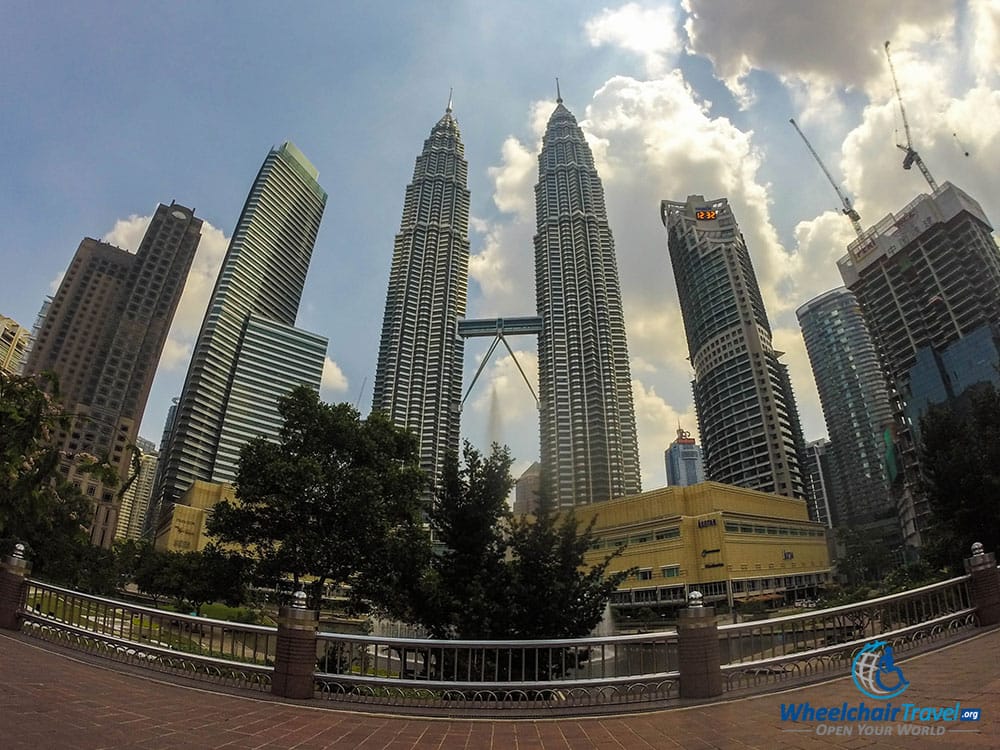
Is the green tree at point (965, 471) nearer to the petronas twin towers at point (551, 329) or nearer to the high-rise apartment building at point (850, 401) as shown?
the petronas twin towers at point (551, 329)

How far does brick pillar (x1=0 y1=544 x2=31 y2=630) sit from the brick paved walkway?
4.22 m

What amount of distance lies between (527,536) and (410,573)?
5605mm

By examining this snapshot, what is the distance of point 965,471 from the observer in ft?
58.2

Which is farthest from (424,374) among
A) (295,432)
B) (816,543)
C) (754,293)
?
(295,432)

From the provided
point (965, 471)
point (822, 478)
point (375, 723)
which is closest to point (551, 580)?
point (375, 723)

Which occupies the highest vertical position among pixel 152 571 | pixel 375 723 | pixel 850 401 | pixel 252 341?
pixel 252 341

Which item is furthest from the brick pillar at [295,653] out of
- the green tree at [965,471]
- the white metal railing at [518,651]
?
the green tree at [965,471]

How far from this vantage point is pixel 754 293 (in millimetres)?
128375

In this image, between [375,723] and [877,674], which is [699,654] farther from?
[375,723]

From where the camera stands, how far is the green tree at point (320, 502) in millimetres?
18344

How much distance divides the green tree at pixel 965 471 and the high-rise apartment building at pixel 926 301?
7565 cm

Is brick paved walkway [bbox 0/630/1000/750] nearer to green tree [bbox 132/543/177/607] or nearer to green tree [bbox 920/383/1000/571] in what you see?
green tree [bbox 920/383/1000/571]

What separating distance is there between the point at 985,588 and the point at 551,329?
140185 millimetres

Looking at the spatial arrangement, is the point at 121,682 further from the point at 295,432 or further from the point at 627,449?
the point at 627,449
